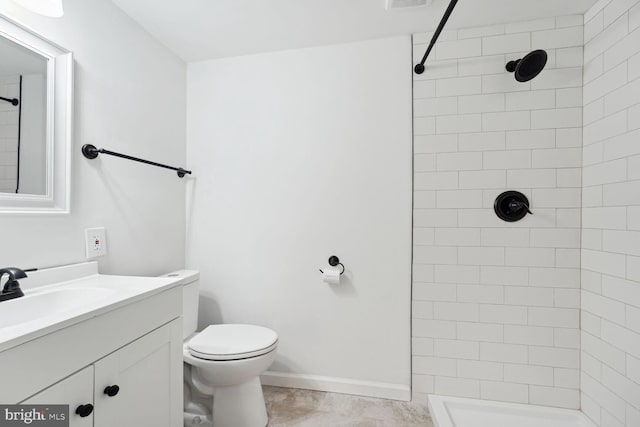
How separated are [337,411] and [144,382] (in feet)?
3.67

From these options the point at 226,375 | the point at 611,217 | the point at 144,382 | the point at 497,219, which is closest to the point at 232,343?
the point at 226,375

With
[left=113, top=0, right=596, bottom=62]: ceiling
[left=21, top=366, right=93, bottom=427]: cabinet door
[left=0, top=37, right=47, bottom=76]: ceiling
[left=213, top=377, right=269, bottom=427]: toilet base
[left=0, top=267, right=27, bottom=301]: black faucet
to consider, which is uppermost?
[left=113, top=0, right=596, bottom=62]: ceiling

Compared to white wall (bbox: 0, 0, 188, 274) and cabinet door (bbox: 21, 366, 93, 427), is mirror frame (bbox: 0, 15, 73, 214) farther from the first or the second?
cabinet door (bbox: 21, 366, 93, 427)

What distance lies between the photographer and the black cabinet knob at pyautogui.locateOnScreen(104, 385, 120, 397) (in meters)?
0.89

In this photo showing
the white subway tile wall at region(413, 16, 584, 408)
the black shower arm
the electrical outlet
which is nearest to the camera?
the black shower arm

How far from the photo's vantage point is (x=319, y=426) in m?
1.55

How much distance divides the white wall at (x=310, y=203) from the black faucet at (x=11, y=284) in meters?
1.10

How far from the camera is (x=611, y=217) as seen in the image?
140cm

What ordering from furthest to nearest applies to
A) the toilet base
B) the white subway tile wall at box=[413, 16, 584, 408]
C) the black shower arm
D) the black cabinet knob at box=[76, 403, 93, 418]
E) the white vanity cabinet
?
the white subway tile wall at box=[413, 16, 584, 408]
the toilet base
the black shower arm
the black cabinet knob at box=[76, 403, 93, 418]
the white vanity cabinet

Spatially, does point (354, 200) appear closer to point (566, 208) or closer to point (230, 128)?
point (230, 128)

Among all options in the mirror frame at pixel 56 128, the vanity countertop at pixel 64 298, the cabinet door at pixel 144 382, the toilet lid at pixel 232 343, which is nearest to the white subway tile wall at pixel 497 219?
the toilet lid at pixel 232 343


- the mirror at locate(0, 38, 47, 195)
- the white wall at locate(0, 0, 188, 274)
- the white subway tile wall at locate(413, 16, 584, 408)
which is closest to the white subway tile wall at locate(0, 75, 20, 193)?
the mirror at locate(0, 38, 47, 195)

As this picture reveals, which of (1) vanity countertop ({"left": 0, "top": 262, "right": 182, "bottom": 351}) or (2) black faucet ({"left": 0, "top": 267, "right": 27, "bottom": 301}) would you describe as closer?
(1) vanity countertop ({"left": 0, "top": 262, "right": 182, "bottom": 351})

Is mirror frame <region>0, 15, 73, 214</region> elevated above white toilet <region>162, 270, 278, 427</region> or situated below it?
above
